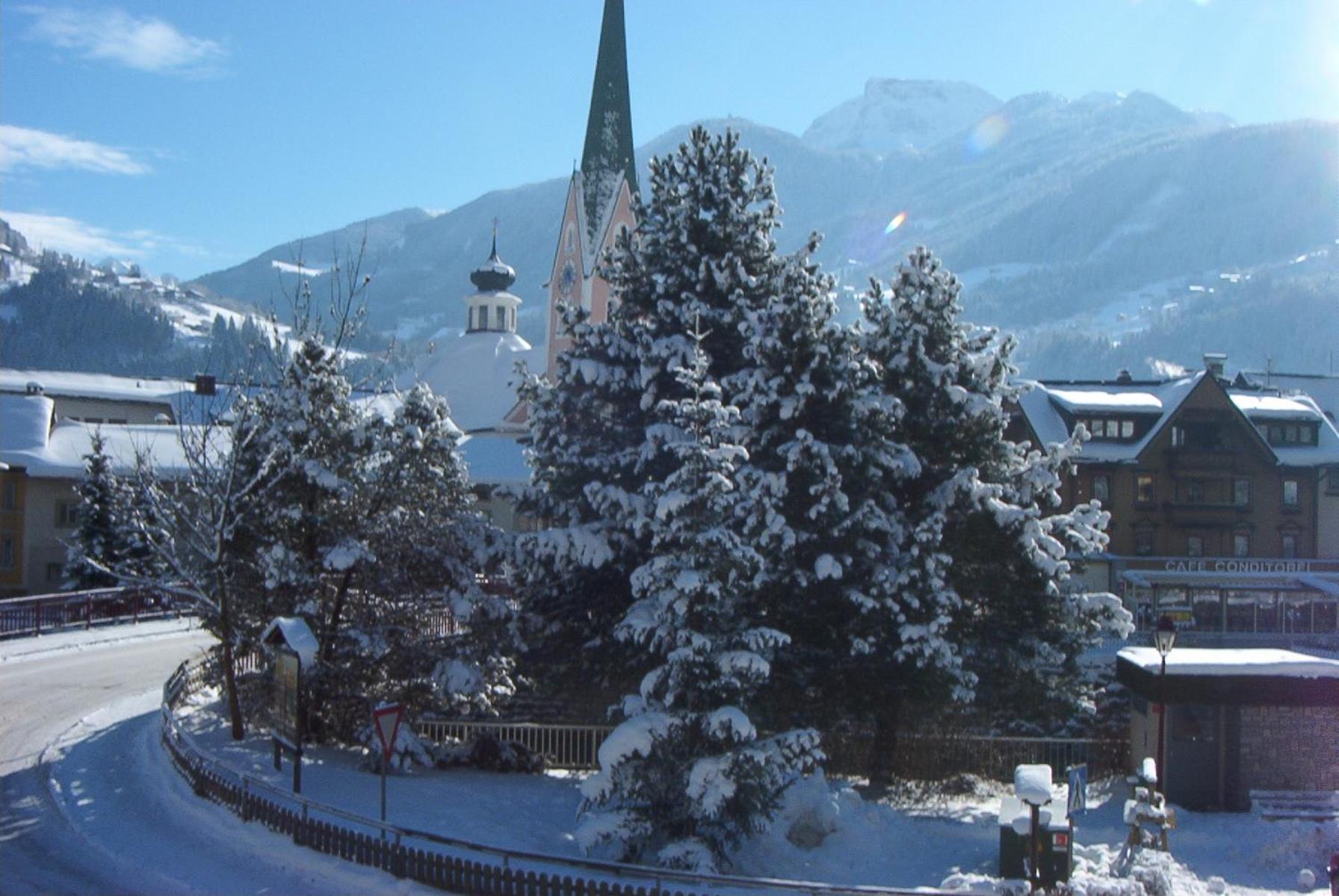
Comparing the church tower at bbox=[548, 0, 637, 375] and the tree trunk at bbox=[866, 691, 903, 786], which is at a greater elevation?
the church tower at bbox=[548, 0, 637, 375]

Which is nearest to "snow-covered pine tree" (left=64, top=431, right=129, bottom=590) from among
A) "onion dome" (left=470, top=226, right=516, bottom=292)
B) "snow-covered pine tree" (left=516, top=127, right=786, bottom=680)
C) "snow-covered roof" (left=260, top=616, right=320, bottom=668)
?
"snow-covered pine tree" (left=516, top=127, right=786, bottom=680)

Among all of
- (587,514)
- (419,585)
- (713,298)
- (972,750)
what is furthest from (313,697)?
(972,750)

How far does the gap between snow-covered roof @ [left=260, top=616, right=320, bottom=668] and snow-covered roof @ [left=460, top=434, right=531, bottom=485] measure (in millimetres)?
35440

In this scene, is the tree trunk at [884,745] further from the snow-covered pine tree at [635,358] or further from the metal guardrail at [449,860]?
the metal guardrail at [449,860]

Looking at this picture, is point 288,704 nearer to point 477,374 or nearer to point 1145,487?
point 1145,487

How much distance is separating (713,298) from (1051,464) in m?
7.48

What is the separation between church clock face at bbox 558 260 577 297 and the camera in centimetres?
6059

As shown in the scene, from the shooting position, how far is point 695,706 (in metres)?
14.8

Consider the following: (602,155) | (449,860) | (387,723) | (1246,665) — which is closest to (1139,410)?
(602,155)

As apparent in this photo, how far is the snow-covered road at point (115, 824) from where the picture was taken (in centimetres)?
1404

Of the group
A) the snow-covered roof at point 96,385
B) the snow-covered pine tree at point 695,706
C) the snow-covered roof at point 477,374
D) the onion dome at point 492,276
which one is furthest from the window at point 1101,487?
the snow-covered roof at point 96,385

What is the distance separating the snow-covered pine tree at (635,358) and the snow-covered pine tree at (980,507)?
10.1 ft

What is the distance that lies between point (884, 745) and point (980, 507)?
471 centimetres

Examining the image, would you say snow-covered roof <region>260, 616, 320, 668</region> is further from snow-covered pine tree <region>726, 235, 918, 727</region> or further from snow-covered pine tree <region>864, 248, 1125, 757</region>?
snow-covered pine tree <region>864, 248, 1125, 757</region>
